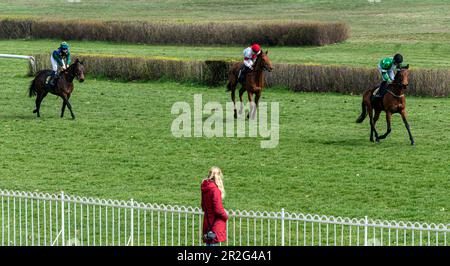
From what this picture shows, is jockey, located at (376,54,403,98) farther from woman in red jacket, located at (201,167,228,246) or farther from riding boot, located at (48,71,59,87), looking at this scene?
woman in red jacket, located at (201,167,228,246)

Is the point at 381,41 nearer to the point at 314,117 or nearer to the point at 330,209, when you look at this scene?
the point at 314,117

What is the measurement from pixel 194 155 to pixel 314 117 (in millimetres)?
7367

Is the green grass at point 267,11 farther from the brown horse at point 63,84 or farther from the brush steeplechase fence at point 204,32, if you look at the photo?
the brown horse at point 63,84

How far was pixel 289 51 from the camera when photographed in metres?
55.3

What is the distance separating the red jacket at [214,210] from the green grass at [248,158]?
5864mm

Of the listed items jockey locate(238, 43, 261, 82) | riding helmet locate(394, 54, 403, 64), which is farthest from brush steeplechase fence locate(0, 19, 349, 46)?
riding helmet locate(394, 54, 403, 64)

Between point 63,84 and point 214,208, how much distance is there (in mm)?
19208

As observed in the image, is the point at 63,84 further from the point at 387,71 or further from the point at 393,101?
the point at 393,101

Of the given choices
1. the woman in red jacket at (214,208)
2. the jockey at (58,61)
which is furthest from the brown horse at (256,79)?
the woman in red jacket at (214,208)

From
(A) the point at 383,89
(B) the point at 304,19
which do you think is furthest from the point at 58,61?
(B) the point at 304,19

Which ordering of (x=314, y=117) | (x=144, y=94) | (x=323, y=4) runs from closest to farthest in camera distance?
1. (x=314, y=117)
2. (x=144, y=94)
3. (x=323, y=4)

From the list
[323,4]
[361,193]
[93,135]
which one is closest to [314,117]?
[93,135]

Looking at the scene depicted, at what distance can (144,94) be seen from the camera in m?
40.2
